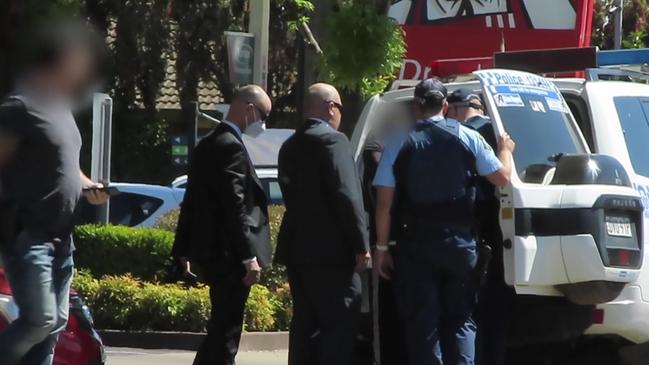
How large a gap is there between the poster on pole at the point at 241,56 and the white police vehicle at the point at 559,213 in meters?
4.14

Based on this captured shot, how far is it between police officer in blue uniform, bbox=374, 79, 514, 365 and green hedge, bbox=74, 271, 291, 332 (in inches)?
173

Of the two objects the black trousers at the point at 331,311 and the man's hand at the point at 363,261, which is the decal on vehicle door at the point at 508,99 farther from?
the black trousers at the point at 331,311

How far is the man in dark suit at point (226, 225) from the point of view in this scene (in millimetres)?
7627

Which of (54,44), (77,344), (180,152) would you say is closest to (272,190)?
(180,152)

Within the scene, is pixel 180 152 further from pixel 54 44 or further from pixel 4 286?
pixel 54 44

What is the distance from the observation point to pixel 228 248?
766cm

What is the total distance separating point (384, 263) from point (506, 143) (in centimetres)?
95

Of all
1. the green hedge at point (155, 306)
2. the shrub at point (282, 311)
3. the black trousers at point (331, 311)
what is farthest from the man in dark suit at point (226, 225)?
the shrub at point (282, 311)

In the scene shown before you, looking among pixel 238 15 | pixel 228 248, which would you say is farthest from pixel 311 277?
pixel 238 15

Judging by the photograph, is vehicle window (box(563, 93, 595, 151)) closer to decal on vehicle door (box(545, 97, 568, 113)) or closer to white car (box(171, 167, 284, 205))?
decal on vehicle door (box(545, 97, 568, 113))

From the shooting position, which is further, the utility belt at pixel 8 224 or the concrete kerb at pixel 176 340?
the concrete kerb at pixel 176 340

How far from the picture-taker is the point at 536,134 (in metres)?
7.82

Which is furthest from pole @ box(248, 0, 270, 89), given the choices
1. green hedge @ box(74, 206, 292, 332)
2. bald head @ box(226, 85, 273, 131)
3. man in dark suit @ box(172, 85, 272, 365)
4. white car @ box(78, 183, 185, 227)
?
white car @ box(78, 183, 185, 227)

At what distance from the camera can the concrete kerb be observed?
1148 cm
